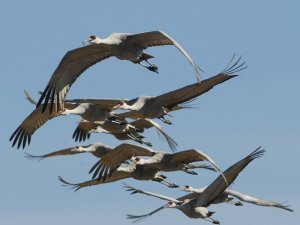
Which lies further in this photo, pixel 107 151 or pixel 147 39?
pixel 107 151


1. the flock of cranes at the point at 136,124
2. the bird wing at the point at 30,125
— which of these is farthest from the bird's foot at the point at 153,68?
the bird wing at the point at 30,125

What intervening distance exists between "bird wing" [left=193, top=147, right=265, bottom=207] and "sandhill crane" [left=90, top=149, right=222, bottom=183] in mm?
620

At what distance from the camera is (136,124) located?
38.8m

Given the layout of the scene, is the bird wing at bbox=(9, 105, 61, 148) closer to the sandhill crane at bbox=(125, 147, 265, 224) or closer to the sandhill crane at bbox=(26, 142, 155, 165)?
the sandhill crane at bbox=(26, 142, 155, 165)

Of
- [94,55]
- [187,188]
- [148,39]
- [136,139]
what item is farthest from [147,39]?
[187,188]

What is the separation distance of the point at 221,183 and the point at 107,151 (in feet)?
16.1

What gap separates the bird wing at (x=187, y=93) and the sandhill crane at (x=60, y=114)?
6.32 feet

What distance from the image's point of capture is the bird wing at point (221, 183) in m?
32.8

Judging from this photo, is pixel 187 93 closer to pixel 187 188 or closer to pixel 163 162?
pixel 163 162

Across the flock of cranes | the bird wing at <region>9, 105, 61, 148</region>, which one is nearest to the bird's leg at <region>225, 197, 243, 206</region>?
the flock of cranes

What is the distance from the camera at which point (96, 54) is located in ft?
118

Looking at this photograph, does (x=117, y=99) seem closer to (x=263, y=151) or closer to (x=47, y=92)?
(x=47, y=92)

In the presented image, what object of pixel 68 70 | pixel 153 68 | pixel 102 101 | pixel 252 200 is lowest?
pixel 252 200

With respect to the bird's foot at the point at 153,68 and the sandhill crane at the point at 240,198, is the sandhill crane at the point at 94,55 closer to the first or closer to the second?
the bird's foot at the point at 153,68
